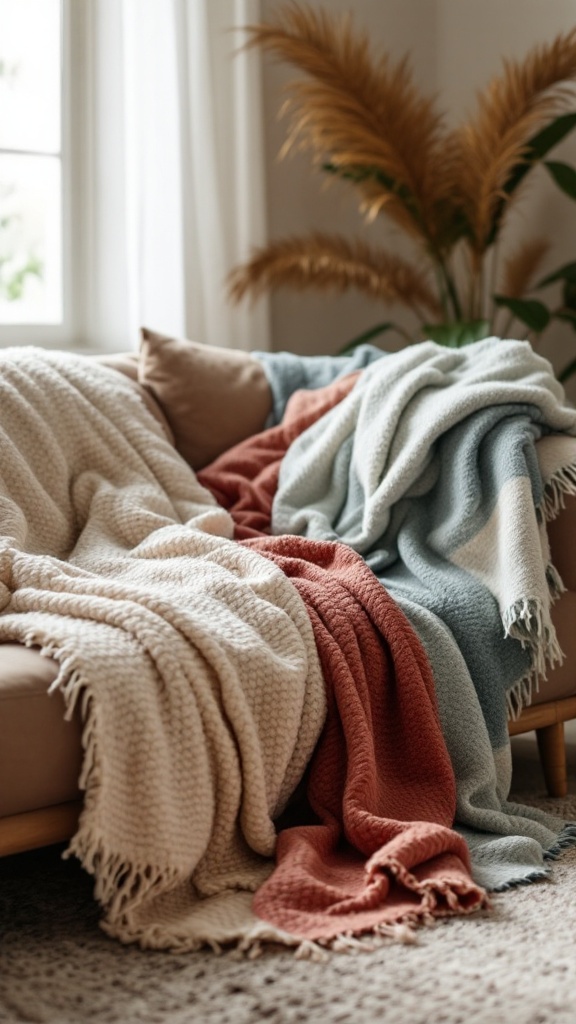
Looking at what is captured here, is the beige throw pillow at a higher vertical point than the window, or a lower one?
lower

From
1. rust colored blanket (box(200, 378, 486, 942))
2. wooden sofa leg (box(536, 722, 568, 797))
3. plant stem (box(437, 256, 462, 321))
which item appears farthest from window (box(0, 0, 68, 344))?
wooden sofa leg (box(536, 722, 568, 797))

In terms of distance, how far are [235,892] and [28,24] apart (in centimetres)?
240

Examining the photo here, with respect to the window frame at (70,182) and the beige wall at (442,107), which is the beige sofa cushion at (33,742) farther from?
the beige wall at (442,107)

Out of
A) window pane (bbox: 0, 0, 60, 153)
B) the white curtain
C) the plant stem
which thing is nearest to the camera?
the white curtain

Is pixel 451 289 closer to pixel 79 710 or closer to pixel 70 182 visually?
pixel 70 182

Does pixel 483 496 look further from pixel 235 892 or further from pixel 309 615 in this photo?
pixel 235 892

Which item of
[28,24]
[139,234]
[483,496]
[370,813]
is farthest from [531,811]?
[28,24]

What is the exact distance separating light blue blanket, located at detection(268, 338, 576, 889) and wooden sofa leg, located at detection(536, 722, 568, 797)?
0.57ft

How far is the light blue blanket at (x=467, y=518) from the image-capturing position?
6.15 ft

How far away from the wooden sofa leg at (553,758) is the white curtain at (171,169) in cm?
141

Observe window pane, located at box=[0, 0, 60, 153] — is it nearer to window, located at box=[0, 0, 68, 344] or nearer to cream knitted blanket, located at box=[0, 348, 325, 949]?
window, located at box=[0, 0, 68, 344]

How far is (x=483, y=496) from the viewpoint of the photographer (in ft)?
6.92

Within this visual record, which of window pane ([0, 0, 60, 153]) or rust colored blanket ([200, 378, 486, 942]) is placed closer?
rust colored blanket ([200, 378, 486, 942])

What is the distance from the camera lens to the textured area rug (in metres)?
1.32
